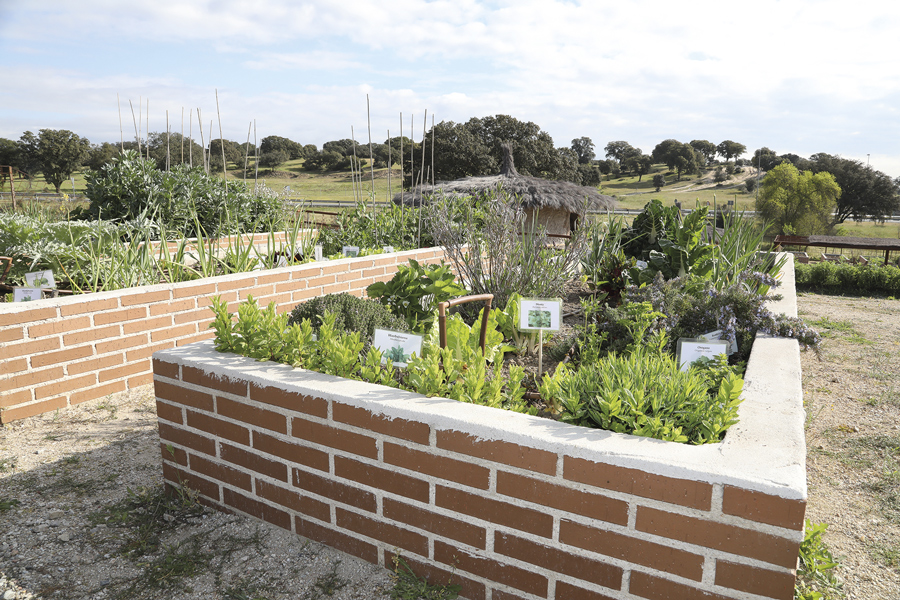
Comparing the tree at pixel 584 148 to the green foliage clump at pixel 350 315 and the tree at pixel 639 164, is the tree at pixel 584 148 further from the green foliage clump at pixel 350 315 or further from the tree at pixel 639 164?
the green foliage clump at pixel 350 315

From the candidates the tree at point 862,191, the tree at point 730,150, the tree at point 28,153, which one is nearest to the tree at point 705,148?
the tree at point 730,150

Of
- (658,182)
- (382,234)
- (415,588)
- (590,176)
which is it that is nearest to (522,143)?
(590,176)

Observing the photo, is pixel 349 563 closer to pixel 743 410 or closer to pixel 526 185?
pixel 743 410

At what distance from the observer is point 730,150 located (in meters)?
70.0

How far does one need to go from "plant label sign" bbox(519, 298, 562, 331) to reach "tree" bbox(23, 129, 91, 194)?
4414 cm

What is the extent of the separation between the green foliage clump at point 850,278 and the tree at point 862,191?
31.9 metres

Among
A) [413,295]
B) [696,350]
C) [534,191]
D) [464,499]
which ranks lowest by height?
[464,499]

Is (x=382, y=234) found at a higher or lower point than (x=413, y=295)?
higher

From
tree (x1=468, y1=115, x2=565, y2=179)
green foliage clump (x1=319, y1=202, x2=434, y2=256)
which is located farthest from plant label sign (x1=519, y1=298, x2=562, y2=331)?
tree (x1=468, y1=115, x2=565, y2=179)

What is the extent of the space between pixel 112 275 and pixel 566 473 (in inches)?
152

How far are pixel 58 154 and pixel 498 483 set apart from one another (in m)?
46.1

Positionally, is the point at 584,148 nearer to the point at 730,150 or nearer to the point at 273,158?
the point at 730,150

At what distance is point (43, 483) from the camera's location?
2.63 meters

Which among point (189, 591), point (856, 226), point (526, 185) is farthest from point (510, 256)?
point (856, 226)
